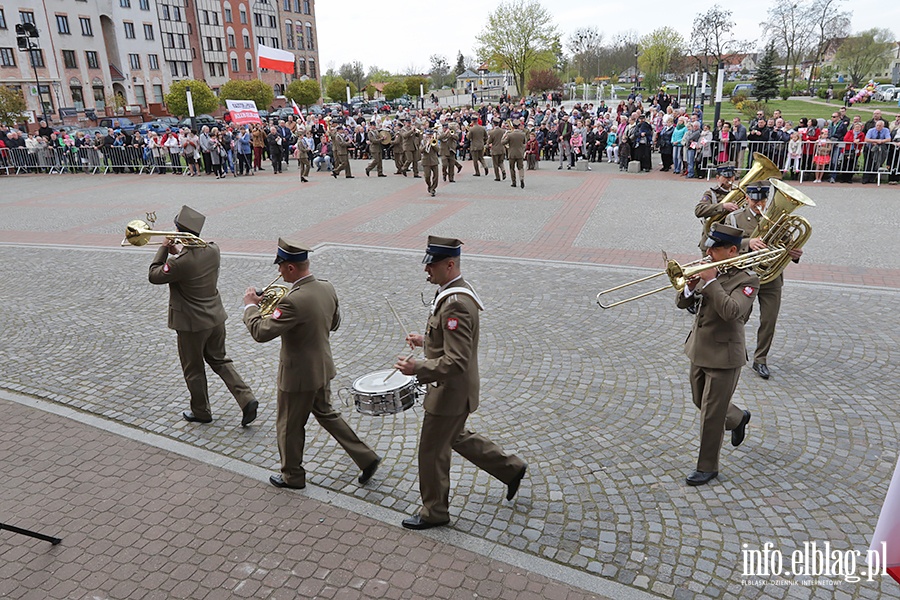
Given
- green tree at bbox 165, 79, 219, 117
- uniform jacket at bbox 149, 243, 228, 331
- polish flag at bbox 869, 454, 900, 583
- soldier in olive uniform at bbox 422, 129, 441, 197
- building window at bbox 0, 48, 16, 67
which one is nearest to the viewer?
polish flag at bbox 869, 454, 900, 583

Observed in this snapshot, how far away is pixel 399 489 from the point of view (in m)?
4.60

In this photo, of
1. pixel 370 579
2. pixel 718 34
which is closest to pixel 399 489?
pixel 370 579

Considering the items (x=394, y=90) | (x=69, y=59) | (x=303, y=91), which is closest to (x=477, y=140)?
(x=303, y=91)

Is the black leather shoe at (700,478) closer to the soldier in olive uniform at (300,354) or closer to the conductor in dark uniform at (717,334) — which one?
the conductor in dark uniform at (717,334)

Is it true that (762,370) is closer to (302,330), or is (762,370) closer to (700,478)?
(700,478)

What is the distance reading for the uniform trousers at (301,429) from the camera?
4395 millimetres

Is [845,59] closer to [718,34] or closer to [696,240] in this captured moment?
[718,34]

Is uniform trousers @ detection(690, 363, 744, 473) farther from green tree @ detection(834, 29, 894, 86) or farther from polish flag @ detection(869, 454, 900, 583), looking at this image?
green tree @ detection(834, 29, 894, 86)

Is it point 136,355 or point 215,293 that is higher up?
point 215,293

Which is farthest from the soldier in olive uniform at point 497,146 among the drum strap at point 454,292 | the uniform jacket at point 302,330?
the drum strap at point 454,292

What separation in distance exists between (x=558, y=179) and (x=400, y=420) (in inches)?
581

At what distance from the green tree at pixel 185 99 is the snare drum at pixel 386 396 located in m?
49.4

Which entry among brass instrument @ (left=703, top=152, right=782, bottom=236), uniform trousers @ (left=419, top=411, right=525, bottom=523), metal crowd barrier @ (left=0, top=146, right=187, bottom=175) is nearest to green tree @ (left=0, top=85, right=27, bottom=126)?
metal crowd barrier @ (left=0, top=146, right=187, bottom=175)

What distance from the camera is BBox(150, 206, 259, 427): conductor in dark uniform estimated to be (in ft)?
17.1
